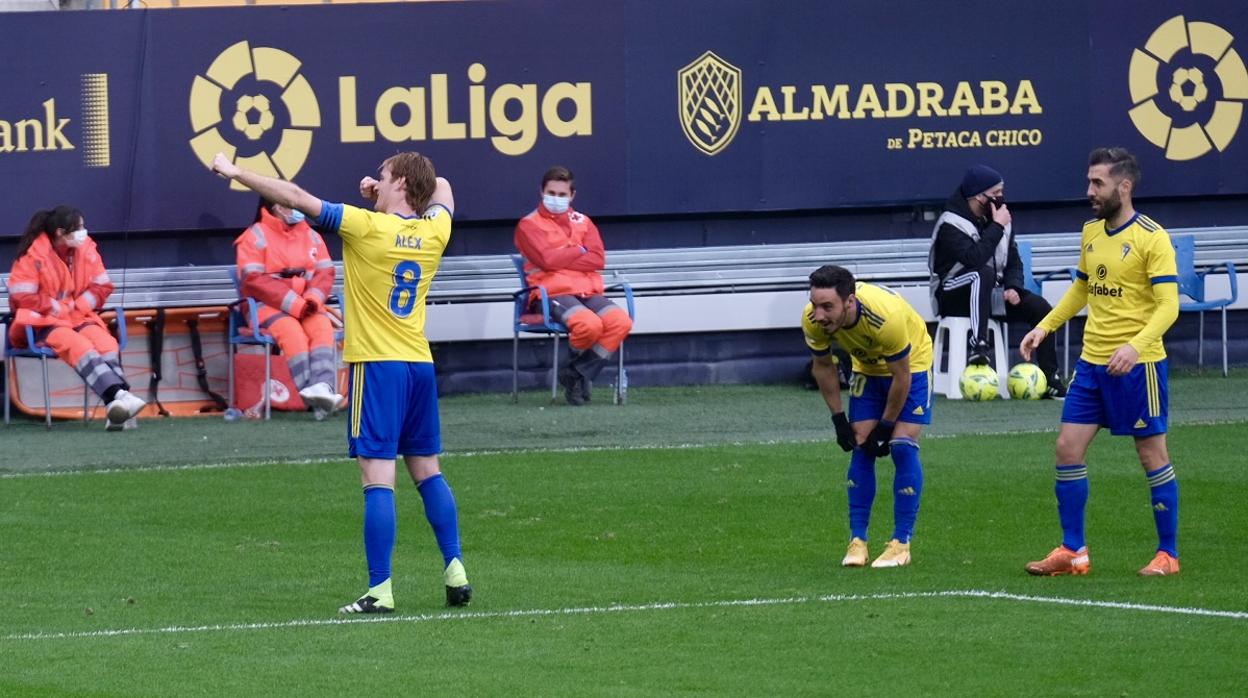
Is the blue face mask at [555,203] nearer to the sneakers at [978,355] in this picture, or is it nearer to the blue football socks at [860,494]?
the sneakers at [978,355]

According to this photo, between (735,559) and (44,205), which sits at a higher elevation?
(44,205)

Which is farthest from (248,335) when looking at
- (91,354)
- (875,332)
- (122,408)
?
(875,332)

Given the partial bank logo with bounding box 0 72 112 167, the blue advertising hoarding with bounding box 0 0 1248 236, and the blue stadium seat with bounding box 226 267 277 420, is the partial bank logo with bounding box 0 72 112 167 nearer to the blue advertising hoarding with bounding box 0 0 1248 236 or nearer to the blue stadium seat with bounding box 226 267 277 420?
the blue advertising hoarding with bounding box 0 0 1248 236

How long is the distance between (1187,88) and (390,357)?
1336 centimetres

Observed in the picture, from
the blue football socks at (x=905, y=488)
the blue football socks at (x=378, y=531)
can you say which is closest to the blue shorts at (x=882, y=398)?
the blue football socks at (x=905, y=488)

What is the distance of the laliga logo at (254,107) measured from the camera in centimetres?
1850

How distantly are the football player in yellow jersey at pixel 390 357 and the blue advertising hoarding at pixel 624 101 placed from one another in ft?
31.9

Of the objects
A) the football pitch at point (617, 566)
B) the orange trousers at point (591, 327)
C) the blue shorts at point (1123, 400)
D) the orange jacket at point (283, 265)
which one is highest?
the orange jacket at point (283, 265)

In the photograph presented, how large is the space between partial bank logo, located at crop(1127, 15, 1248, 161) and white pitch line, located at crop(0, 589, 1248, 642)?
12.0 m

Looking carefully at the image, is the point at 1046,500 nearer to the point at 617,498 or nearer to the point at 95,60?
the point at 617,498

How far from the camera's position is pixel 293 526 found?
39.3 ft

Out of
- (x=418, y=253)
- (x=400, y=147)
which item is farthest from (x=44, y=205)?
(x=418, y=253)

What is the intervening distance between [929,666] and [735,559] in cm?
332

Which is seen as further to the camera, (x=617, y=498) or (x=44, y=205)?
(x=44, y=205)
